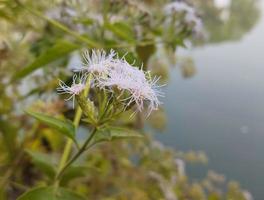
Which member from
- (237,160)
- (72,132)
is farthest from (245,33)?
(72,132)

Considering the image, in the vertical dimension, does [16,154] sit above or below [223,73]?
below

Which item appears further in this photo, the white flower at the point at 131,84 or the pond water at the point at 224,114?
the pond water at the point at 224,114

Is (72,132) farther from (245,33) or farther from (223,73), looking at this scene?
(245,33)

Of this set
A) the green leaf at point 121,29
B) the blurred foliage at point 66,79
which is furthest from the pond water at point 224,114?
the green leaf at point 121,29

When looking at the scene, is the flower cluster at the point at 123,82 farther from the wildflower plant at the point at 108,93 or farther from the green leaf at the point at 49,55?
the green leaf at the point at 49,55

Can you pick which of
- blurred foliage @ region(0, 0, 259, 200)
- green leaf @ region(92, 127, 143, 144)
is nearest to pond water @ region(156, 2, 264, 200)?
blurred foliage @ region(0, 0, 259, 200)

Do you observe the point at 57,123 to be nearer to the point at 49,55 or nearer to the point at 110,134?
the point at 110,134
